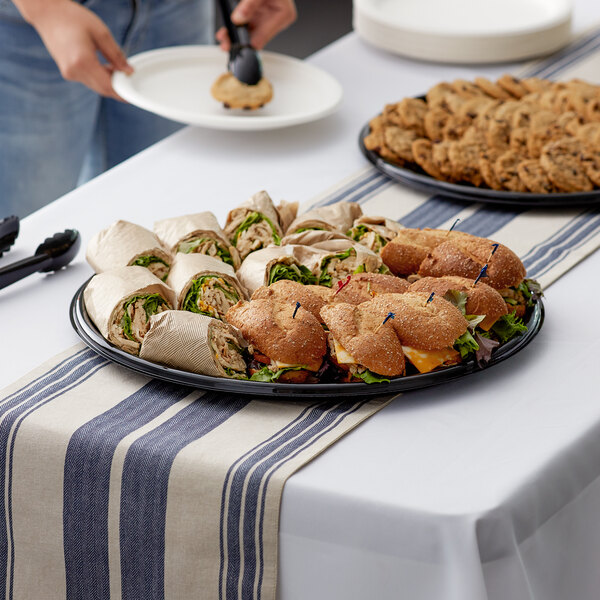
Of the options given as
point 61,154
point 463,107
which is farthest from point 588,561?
point 61,154

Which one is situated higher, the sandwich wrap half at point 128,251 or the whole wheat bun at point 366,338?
the whole wheat bun at point 366,338

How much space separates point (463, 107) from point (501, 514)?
1.15m

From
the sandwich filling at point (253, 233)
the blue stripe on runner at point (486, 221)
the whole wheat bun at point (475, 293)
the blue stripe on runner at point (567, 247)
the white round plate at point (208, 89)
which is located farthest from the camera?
the white round plate at point (208, 89)

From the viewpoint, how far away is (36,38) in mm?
2352

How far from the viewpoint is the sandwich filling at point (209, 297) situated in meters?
1.27

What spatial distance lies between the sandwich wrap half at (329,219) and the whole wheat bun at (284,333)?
0.28 m

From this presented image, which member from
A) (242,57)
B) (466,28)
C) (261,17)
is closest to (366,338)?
(242,57)

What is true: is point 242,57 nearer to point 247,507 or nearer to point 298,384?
point 298,384

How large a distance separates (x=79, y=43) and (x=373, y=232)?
0.94m

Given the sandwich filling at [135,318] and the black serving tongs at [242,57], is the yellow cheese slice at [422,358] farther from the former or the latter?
the black serving tongs at [242,57]

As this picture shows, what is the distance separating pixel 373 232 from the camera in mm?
1438

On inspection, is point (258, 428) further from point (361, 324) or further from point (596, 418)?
point (596, 418)

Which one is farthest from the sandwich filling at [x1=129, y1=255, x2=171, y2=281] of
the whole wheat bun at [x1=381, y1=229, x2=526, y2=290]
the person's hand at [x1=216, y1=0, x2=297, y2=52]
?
the person's hand at [x1=216, y1=0, x2=297, y2=52]

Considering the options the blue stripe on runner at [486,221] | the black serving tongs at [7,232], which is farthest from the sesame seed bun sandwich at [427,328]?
the black serving tongs at [7,232]
